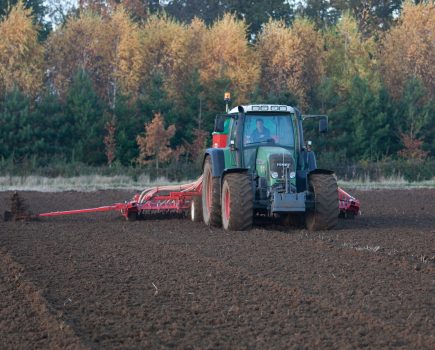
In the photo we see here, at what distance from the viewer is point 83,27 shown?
151 feet

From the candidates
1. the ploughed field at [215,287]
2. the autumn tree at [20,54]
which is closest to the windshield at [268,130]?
the ploughed field at [215,287]

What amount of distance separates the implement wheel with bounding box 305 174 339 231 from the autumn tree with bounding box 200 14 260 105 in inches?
1119

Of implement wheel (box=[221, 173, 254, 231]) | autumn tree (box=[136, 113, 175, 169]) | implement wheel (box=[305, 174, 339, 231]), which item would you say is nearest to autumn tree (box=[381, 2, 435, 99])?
autumn tree (box=[136, 113, 175, 169])

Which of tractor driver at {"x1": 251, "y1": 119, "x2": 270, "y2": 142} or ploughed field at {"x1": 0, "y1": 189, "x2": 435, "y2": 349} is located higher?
tractor driver at {"x1": 251, "y1": 119, "x2": 270, "y2": 142}

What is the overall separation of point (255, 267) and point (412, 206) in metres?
11.4

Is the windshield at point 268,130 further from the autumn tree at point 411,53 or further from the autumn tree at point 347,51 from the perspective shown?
the autumn tree at point 411,53

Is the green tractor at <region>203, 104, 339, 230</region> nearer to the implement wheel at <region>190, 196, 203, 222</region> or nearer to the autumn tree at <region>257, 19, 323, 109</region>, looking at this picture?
the implement wheel at <region>190, 196, 203, 222</region>

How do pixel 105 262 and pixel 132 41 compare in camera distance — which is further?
pixel 132 41

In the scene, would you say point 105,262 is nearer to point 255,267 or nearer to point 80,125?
point 255,267

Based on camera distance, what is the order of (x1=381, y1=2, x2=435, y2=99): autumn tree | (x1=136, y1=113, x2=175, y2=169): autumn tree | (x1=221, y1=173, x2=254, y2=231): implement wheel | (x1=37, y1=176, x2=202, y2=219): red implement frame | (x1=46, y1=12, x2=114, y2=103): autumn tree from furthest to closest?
(x1=381, y1=2, x2=435, y2=99): autumn tree → (x1=46, y1=12, x2=114, y2=103): autumn tree → (x1=136, y1=113, x2=175, y2=169): autumn tree → (x1=37, y1=176, x2=202, y2=219): red implement frame → (x1=221, y1=173, x2=254, y2=231): implement wheel

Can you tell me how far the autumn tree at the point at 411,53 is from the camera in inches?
1893

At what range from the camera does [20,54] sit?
43.6 metres

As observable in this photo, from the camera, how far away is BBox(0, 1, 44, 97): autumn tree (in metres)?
42.2

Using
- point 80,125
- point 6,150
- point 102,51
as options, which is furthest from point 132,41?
point 6,150
